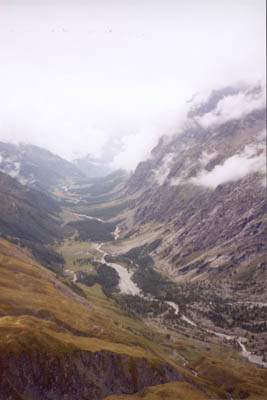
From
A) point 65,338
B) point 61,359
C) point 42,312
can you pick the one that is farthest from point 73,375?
point 42,312

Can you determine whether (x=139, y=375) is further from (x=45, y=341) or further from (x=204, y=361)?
(x=204, y=361)

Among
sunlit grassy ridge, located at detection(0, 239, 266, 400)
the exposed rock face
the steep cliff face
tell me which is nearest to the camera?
the exposed rock face

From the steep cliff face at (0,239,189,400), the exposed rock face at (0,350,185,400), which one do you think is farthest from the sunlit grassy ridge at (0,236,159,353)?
the exposed rock face at (0,350,185,400)

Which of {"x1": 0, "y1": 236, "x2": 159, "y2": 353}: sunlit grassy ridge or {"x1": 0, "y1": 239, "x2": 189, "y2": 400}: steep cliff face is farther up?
{"x1": 0, "y1": 236, "x2": 159, "y2": 353}: sunlit grassy ridge

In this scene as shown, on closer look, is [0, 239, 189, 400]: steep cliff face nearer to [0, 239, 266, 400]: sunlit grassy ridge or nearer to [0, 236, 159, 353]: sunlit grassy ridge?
[0, 236, 159, 353]: sunlit grassy ridge

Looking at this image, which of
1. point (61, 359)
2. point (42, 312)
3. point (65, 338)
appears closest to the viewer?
point (61, 359)

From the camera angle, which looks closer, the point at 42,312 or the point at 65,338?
the point at 65,338

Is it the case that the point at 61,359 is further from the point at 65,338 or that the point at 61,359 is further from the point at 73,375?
the point at 65,338

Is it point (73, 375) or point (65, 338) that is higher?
point (65, 338)

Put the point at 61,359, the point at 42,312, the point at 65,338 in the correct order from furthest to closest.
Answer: the point at 42,312, the point at 65,338, the point at 61,359
